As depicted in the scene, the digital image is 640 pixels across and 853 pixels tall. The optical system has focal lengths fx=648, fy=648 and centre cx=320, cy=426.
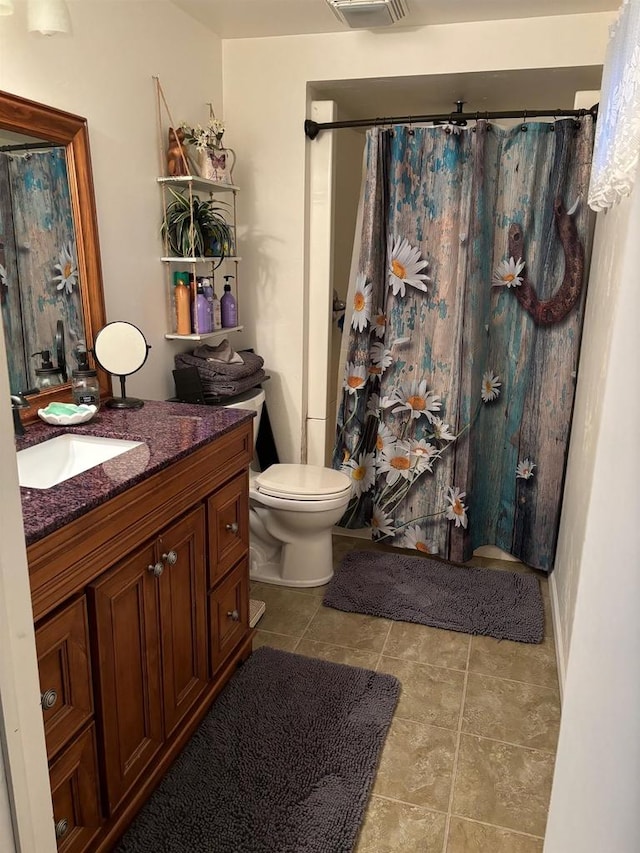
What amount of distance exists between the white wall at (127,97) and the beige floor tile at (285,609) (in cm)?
94

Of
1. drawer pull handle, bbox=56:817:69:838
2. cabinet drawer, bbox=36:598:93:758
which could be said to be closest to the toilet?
cabinet drawer, bbox=36:598:93:758

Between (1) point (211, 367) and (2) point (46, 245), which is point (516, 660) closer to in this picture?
(1) point (211, 367)

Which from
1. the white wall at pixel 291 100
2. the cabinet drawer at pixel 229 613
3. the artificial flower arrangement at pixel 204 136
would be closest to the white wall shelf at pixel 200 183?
the artificial flower arrangement at pixel 204 136

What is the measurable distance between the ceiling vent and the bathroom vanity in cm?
150

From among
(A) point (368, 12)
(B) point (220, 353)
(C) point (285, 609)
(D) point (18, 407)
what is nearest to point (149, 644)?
(D) point (18, 407)

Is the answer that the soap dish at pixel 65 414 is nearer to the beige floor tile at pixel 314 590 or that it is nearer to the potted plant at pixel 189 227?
the potted plant at pixel 189 227

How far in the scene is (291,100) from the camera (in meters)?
2.84

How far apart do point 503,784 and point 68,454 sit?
1.52 meters

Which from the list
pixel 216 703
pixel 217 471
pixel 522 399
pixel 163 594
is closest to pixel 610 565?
pixel 163 594

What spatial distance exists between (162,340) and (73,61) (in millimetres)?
994

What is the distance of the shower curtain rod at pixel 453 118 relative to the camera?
8.41 ft

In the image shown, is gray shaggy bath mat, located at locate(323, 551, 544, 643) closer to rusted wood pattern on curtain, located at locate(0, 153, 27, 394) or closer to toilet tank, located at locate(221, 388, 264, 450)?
toilet tank, located at locate(221, 388, 264, 450)

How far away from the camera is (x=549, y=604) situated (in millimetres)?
2729

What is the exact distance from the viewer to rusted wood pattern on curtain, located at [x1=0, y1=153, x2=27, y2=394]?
1.77 meters
